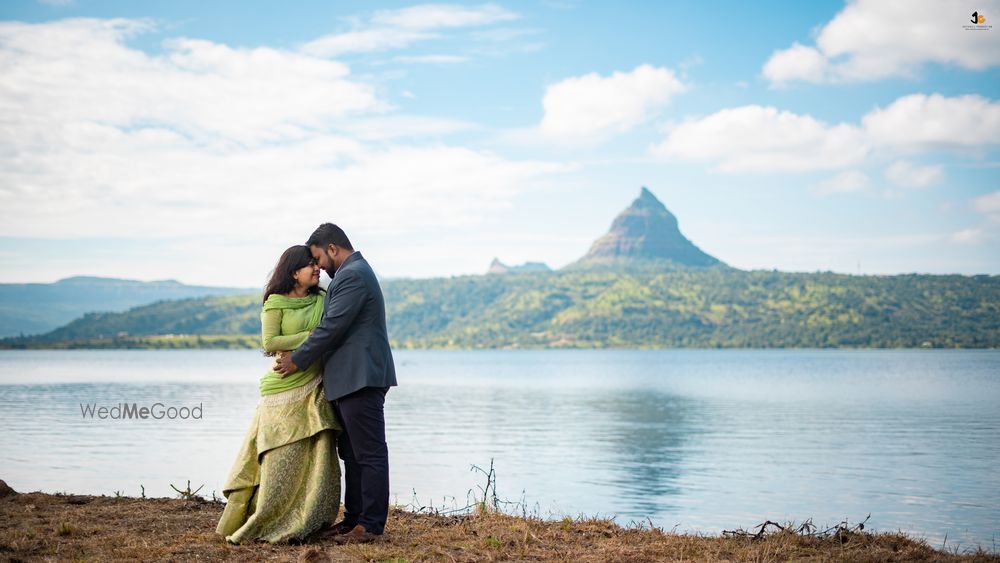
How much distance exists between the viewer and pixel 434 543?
7.51m

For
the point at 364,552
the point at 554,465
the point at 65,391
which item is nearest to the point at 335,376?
the point at 364,552

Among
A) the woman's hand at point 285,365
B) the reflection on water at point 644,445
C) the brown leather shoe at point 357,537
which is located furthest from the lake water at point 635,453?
the woman's hand at point 285,365

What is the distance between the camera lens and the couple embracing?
7.34 metres

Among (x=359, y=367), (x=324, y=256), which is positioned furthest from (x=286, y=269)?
(x=359, y=367)

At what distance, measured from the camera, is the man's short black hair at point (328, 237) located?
769 cm

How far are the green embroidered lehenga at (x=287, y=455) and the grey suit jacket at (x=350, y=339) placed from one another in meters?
0.25

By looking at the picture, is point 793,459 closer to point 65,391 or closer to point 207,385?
point 65,391

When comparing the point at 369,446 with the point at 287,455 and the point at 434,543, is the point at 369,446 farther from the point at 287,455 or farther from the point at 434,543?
the point at 434,543

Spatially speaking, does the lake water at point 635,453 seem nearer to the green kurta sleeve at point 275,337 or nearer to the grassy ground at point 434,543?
the grassy ground at point 434,543

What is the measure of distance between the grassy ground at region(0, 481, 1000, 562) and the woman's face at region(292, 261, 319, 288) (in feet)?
7.04

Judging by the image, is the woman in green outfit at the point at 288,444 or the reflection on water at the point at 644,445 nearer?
the woman in green outfit at the point at 288,444

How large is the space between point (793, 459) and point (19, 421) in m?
26.8

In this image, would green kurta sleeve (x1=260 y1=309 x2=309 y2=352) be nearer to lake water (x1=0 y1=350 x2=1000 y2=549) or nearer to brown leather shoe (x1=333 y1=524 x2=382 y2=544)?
brown leather shoe (x1=333 y1=524 x2=382 y2=544)

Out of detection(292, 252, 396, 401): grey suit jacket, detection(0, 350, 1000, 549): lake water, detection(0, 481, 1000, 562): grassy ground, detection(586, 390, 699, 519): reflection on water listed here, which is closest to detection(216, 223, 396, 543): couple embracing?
detection(292, 252, 396, 401): grey suit jacket
